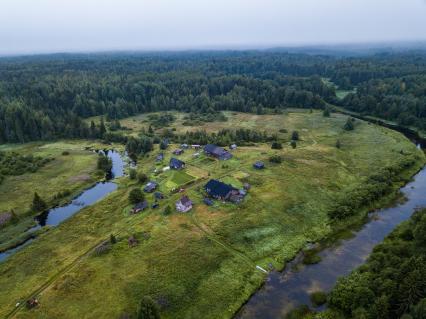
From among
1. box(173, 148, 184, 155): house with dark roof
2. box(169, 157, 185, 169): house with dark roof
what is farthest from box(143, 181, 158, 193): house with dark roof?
box(173, 148, 184, 155): house with dark roof

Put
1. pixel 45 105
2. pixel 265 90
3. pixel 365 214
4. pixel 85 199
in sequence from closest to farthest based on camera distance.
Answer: pixel 365 214 → pixel 85 199 → pixel 45 105 → pixel 265 90

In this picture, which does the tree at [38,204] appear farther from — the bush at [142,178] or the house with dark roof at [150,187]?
the house with dark roof at [150,187]

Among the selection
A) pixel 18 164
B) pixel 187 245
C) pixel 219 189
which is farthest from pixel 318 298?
pixel 18 164

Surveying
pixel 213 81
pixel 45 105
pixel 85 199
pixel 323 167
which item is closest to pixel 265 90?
pixel 213 81

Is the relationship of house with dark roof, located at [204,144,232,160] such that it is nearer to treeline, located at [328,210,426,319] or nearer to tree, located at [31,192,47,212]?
tree, located at [31,192,47,212]

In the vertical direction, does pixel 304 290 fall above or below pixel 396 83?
below

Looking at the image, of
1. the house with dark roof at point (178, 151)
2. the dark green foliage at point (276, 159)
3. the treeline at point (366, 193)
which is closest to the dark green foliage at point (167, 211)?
the treeline at point (366, 193)

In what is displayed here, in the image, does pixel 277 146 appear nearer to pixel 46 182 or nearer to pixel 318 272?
pixel 318 272

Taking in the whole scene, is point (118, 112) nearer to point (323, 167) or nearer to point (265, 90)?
point (265, 90)

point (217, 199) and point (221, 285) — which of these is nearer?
point (221, 285)
